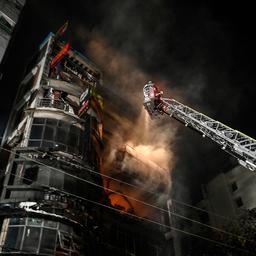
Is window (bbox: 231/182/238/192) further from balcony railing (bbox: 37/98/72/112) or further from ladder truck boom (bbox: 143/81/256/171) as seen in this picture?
balcony railing (bbox: 37/98/72/112)

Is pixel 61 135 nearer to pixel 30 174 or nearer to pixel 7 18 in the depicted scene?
pixel 30 174

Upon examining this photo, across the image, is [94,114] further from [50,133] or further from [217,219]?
[217,219]

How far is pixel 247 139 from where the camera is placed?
14547mm

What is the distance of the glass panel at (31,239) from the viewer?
666 inches

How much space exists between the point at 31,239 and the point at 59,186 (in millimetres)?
4036

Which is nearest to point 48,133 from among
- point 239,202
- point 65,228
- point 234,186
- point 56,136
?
point 56,136

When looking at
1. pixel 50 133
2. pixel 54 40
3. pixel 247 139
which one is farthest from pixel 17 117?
pixel 247 139

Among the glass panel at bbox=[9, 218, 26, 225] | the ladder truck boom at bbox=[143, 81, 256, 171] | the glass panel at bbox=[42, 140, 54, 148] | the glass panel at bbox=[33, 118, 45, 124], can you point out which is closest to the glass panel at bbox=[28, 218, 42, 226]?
the glass panel at bbox=[9, 218, 26, 225]

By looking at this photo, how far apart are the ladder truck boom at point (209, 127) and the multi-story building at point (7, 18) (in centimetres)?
1954

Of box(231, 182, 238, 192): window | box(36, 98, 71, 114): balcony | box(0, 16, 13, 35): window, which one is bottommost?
box(36, 98, 71, 114): balcony

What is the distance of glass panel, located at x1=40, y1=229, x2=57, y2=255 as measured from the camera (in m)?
17.0

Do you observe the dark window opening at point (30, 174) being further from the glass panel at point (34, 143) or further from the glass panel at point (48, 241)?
the glass panel at point (48, 241)

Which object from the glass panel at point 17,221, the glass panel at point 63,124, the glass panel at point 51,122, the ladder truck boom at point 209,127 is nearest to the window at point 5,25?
the glass panel at point 51,122

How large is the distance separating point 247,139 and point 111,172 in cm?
1930
